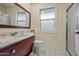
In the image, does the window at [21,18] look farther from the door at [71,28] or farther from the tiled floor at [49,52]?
the door at [71,28]

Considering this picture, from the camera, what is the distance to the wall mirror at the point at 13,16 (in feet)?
3.46

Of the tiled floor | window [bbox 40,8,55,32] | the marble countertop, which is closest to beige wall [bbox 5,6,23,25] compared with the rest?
the marble countertop

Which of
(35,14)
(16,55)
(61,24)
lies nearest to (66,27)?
(61,24)

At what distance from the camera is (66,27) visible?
3.97 ft

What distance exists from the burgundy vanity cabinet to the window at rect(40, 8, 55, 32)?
17 centimetres

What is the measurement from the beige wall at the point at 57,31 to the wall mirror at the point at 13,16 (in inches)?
3.1

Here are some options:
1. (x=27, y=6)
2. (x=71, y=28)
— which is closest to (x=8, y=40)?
(x=27, y=6)

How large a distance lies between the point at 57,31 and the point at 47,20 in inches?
6.2

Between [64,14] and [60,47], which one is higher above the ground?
[64,14]

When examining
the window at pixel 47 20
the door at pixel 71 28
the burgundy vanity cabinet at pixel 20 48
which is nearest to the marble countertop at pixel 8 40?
the burgundy vanity cabinet at pixel 20 48

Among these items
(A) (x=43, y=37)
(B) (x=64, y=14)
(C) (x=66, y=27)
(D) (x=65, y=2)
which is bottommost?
(A) (x=43, y=37)

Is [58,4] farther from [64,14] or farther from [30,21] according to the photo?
[30,21]

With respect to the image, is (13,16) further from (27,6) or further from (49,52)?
(49,52)

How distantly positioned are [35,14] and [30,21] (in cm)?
9
